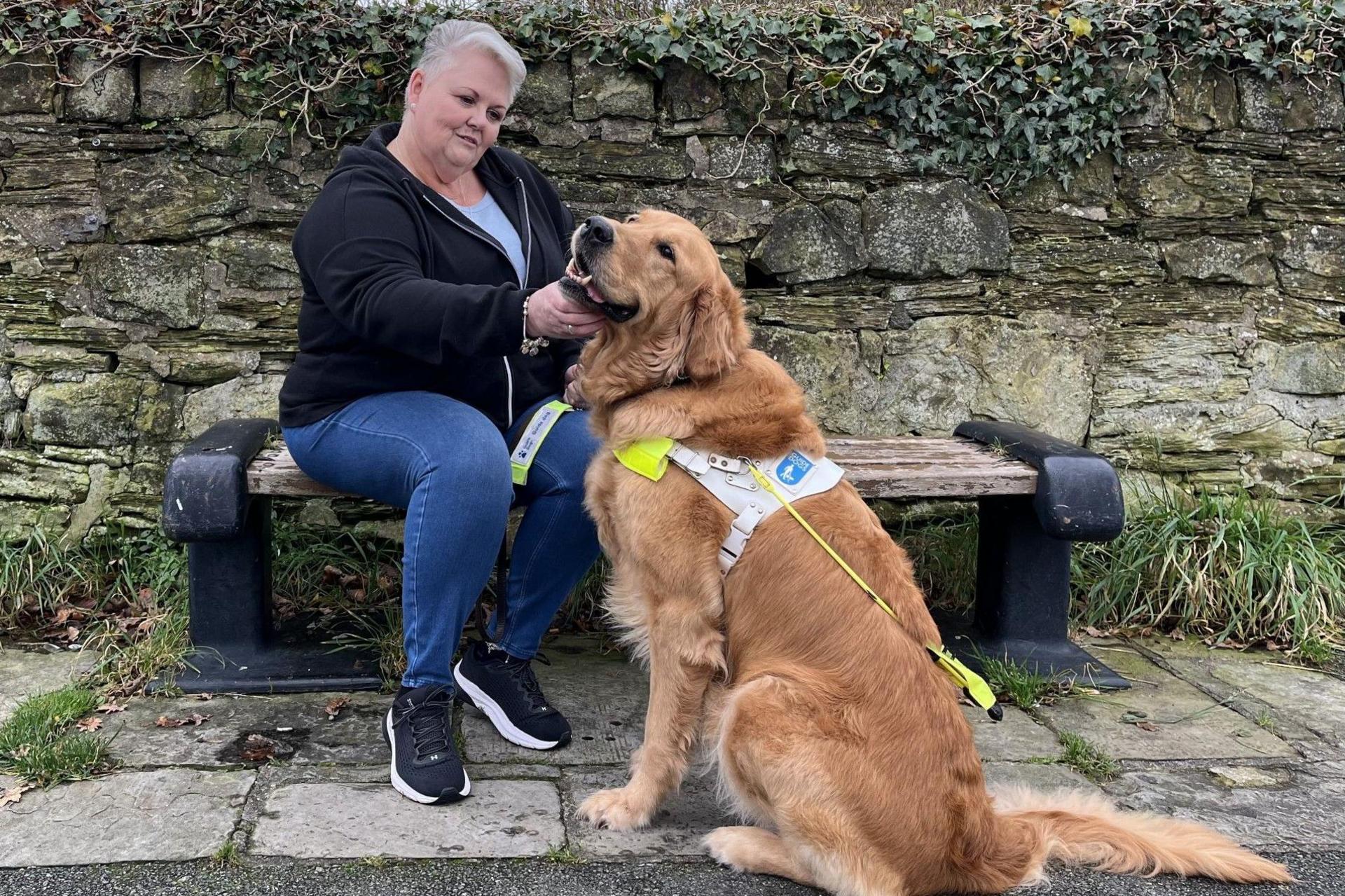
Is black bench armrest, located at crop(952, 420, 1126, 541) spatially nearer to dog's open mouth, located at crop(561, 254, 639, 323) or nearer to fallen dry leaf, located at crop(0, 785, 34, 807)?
dog's open mouth, located at crop(561, 254, 639, 323)

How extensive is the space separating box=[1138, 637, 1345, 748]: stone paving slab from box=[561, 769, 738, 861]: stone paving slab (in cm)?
180

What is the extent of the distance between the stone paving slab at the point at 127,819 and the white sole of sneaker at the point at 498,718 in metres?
0.64

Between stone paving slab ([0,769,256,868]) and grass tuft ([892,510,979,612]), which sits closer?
stone paving slab ([0,769,256,868])

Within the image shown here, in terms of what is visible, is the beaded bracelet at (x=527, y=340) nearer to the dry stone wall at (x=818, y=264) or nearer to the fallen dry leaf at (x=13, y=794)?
the dry stone wall at (x=818, y=264)

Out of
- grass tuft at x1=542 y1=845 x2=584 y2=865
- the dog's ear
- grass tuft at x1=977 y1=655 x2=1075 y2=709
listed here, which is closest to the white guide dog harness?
the dog's ear

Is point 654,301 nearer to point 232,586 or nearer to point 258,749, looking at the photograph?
point 258,749

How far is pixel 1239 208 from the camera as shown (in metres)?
4.39

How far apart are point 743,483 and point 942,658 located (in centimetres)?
58

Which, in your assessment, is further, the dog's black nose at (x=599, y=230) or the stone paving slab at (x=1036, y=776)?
the stone paving slab at (x=1036, y=776)

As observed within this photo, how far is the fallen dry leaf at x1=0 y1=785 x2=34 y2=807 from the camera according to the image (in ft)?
8.46

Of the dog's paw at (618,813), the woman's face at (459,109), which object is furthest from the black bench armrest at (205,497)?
the dog's paw at (618,813)

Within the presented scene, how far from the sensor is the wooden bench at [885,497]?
3234mm

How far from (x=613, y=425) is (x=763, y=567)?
519 mm

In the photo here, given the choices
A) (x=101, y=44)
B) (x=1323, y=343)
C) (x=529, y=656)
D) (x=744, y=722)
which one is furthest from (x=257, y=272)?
(x=1323, y=343)
